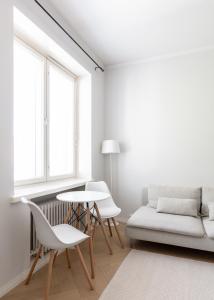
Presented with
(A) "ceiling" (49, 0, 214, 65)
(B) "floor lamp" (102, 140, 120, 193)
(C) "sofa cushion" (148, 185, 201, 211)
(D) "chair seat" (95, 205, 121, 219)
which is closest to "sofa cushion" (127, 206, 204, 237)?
(D) "chair seat" (95, 205, 121, 219)

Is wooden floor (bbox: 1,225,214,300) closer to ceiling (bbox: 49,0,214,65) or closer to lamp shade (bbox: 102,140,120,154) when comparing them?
lamp shade (bbox: 102,140,120,154)

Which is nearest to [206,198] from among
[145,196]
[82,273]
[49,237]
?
[145,196]

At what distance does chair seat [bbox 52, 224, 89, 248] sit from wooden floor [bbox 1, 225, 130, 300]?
0.45 metres

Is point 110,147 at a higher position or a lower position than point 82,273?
higher

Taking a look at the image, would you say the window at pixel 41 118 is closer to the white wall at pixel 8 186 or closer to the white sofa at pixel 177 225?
the white wall at pixel 8 186

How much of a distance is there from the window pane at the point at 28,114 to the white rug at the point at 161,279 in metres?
1.53

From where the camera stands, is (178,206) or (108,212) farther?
(178,206)

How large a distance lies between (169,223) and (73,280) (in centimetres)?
130

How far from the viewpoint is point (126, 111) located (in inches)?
147

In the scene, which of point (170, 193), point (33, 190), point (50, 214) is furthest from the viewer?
point (170, 193)

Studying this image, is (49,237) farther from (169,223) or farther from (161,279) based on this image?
(169,223)

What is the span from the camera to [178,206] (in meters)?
2.86

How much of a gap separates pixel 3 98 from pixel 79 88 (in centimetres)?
185

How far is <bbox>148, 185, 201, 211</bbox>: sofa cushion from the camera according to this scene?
3020 millimetres
